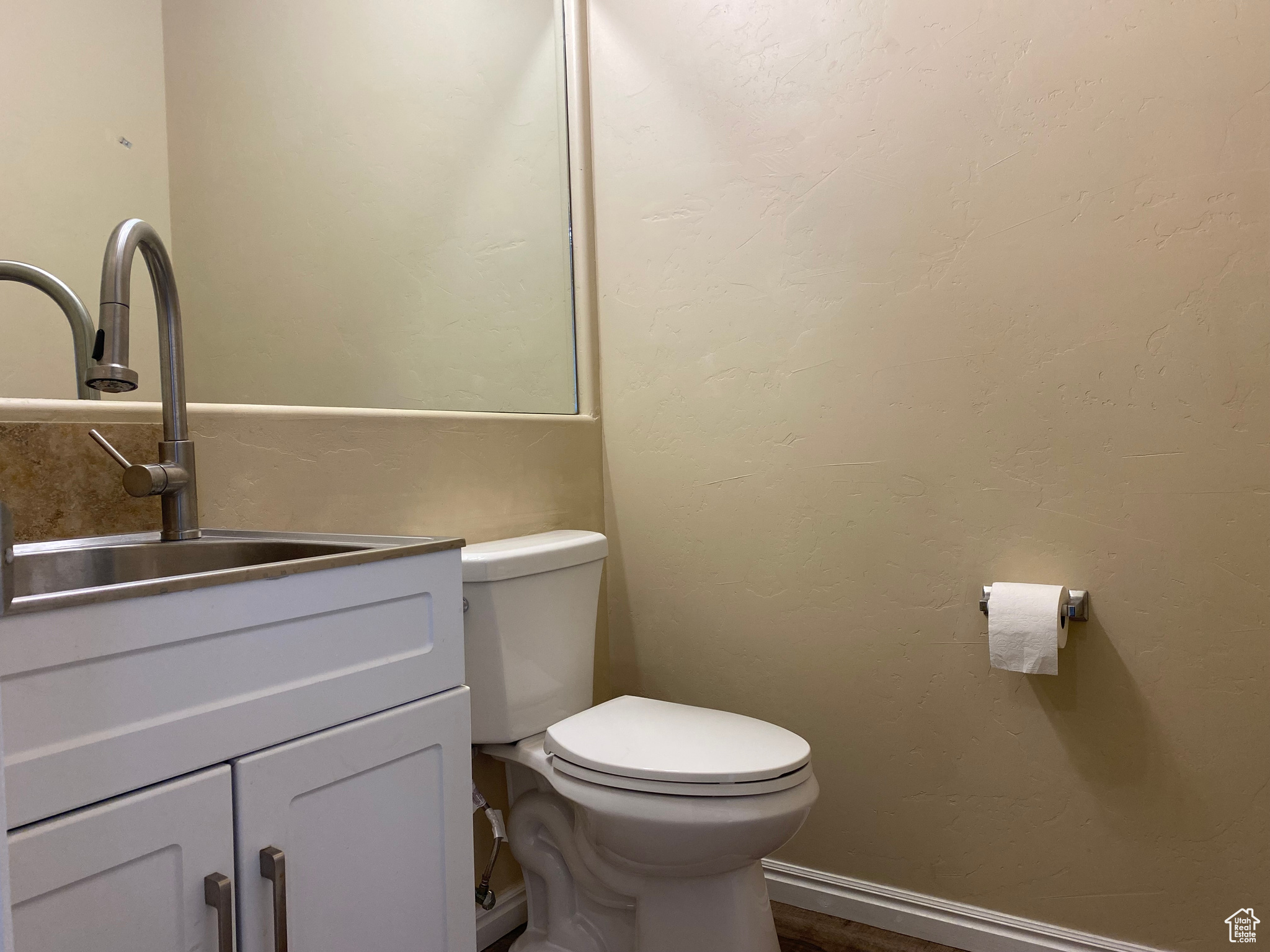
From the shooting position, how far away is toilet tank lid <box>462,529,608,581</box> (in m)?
1.43

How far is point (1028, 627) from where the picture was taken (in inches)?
56.1

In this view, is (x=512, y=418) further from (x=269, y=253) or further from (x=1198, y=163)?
(x=1198, y=163)

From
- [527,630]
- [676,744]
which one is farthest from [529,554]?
[676,744]

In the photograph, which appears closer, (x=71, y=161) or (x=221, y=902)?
(x=221, y=902)

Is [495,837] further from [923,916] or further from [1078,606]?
[1078,606]

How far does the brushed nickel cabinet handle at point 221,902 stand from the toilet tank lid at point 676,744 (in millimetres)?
617

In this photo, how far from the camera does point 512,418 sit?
1.76 meters

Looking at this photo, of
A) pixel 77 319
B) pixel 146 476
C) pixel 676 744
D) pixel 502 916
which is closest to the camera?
pixel 146 476

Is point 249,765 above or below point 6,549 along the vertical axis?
below

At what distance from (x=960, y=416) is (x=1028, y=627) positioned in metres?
0.39

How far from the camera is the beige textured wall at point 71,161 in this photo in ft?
3.64

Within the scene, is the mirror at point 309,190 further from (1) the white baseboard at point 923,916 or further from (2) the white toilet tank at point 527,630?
(1) the white baseboard at point 923,916

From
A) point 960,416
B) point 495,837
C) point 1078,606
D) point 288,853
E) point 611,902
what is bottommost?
point 611,902

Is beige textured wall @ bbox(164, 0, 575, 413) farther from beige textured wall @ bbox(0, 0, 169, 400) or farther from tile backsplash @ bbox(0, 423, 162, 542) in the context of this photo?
tile backsplash @ bbox(0, 423, 162, 542)
